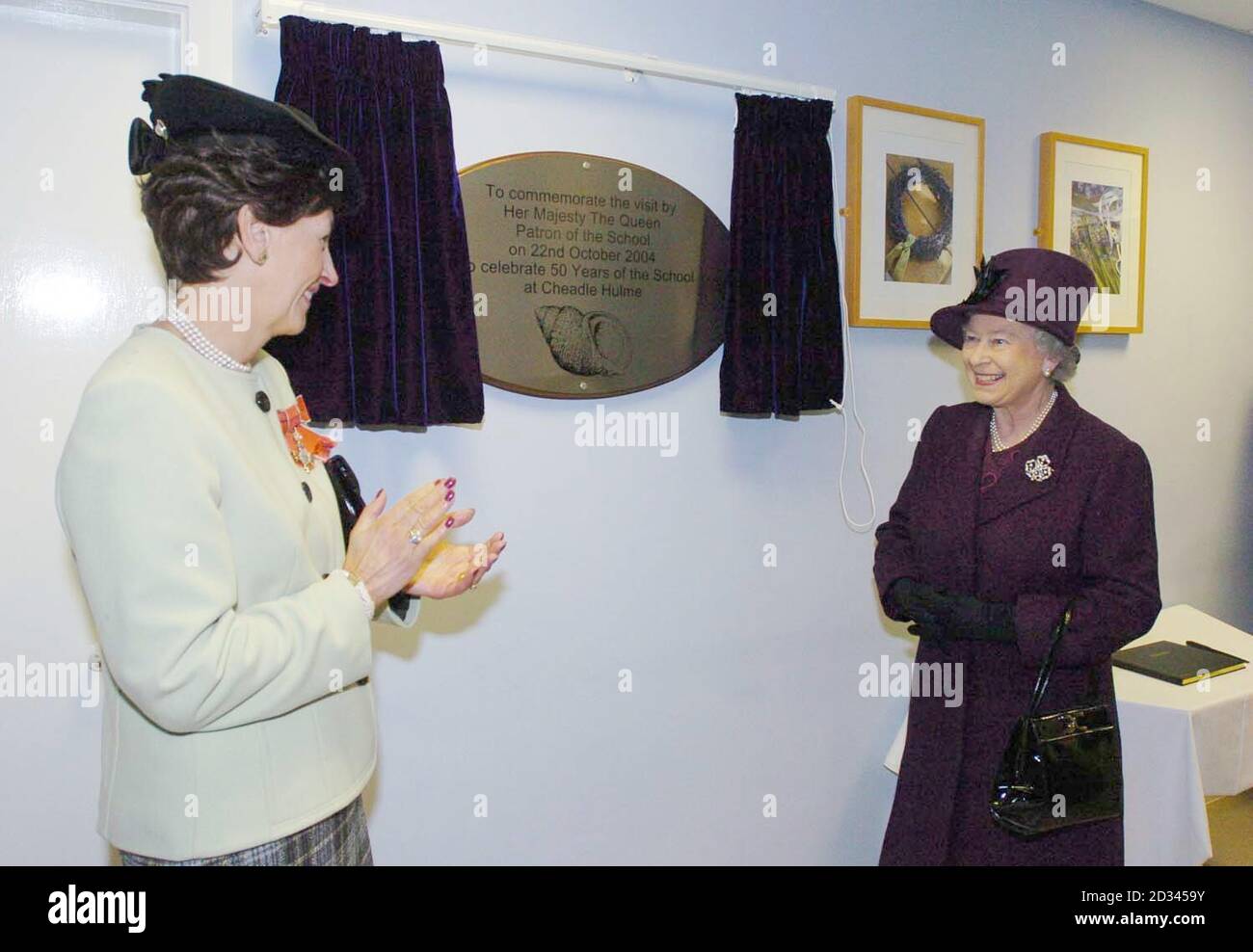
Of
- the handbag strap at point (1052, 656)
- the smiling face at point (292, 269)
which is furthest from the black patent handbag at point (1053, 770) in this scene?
the smiling face at point (292, 269)

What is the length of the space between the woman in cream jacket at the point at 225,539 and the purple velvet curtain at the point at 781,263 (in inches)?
52.3

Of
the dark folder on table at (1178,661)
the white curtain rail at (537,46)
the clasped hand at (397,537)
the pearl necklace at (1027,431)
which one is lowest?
the dark folder on table at (1178,661)

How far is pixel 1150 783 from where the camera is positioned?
2494mm

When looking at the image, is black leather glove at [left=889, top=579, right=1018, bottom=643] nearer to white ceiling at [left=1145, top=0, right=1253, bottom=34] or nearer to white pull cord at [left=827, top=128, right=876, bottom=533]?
white pull cord at [left=827, top=128, right=876, bottom=533]

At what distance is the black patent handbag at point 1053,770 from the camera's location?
179cm

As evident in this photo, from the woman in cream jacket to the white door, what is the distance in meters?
0.78

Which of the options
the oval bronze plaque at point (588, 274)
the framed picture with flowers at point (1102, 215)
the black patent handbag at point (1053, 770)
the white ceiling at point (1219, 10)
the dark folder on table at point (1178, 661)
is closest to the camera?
the black patent handbag at point (1053, 770)

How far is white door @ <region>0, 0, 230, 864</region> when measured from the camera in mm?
1878

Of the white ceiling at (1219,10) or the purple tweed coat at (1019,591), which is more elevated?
the white ceiling at (1219,10)

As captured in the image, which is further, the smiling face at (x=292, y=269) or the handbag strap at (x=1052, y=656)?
the handbag strap at (x=1052, y=656)

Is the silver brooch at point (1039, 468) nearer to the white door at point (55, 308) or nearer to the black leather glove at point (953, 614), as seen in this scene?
the black leather glove at point (953, 614)

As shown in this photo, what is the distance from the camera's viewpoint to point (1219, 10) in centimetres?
347
